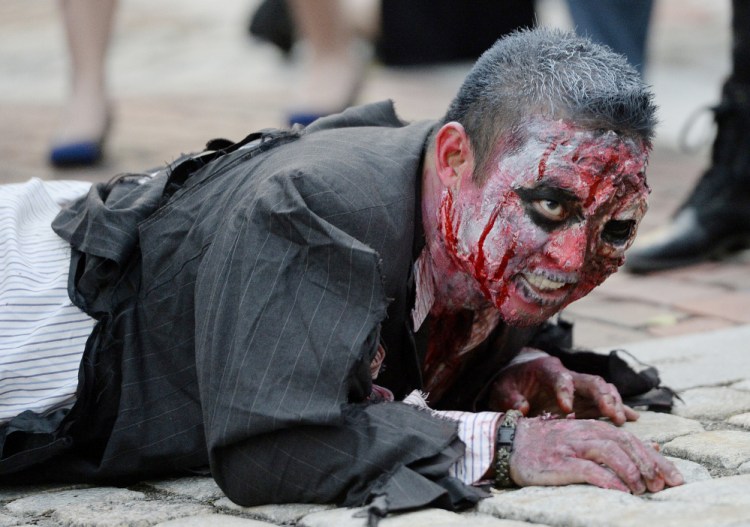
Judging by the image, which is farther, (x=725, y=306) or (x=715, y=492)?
(x=725, y=306)

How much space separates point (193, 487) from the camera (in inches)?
87.8

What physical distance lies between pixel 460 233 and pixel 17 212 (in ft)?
3.13

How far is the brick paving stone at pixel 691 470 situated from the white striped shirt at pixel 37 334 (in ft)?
3.64

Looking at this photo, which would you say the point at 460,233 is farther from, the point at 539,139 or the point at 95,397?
the point at 95,397

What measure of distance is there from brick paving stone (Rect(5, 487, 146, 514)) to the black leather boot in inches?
92.3

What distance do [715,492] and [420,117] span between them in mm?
4252

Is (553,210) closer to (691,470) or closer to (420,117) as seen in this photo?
(691,470)

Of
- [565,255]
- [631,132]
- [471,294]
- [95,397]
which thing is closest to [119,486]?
[95,397]

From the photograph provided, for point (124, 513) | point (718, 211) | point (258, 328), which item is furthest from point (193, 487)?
point (718, 211)

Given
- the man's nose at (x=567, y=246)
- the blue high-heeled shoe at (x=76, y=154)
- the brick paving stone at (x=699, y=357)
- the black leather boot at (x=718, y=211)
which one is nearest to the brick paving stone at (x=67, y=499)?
the man's nose at (x=567, y=246)

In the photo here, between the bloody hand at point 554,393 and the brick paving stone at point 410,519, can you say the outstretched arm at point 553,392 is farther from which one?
the brick paving stone at point 410,519

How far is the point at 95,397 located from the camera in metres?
2.25

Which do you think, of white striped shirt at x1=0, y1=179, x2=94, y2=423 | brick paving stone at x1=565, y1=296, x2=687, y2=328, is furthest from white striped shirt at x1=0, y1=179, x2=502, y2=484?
brick paving stone at x1=565, y1=296, x2=687, y2=328

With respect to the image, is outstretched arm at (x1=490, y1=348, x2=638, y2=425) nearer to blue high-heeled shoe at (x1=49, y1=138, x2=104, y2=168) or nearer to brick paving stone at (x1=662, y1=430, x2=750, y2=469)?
brick paving stone at (x1=662, y1=430, x2=750, y2=469)
